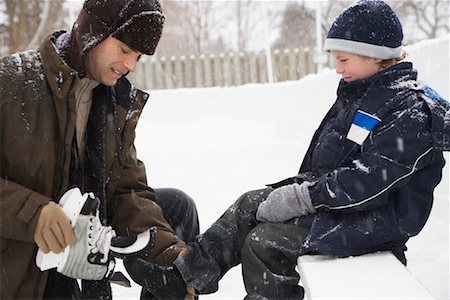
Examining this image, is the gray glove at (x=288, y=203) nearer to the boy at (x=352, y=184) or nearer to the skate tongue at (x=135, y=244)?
the boy at (x=352, y=184)

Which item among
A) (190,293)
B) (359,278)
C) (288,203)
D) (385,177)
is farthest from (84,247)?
(385,177)

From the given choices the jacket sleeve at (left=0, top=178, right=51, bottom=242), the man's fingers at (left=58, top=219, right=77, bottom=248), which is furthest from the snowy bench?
the jacket sleeve at (left=0, top=178, right=51, bottom=242)

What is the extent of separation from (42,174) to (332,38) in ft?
3.88

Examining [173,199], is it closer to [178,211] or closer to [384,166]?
[178,211]

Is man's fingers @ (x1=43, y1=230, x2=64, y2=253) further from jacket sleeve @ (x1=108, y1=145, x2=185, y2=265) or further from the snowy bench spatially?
the snowy bench

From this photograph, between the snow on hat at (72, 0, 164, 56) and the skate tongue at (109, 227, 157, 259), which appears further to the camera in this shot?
the skate tongue at (109, 227, 157, 259)

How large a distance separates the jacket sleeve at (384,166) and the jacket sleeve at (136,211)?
2.31ft

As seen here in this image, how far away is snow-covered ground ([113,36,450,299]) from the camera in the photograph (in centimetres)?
375

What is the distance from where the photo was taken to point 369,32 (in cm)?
252

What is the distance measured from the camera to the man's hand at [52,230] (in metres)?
2.16

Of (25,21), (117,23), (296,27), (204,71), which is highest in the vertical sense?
(117,23)

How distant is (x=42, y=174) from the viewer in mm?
2354

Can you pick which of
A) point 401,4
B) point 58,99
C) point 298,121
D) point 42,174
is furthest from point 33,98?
point 401,4

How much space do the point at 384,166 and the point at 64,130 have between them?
3.57ft
